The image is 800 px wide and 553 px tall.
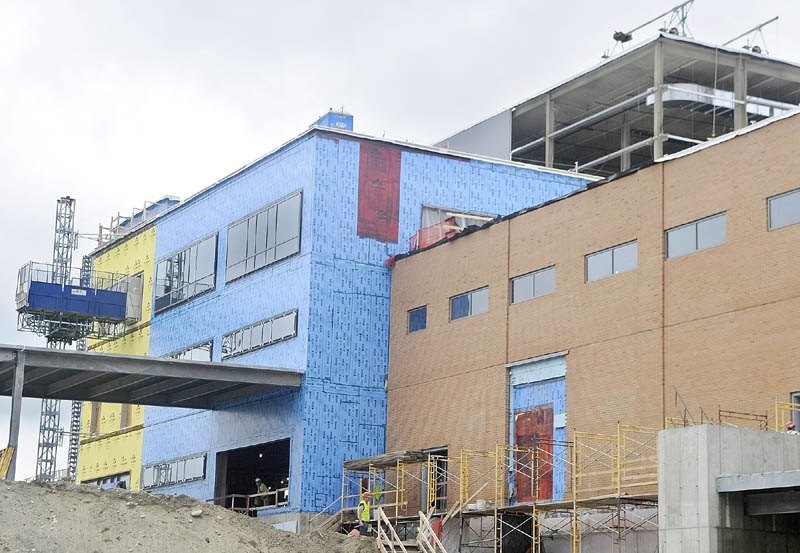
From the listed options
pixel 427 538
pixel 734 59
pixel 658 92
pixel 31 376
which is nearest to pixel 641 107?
pixel 658 92

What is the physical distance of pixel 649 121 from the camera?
66.6m

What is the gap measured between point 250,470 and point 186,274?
9032 mm

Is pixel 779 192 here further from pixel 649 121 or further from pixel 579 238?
pixel 649 121

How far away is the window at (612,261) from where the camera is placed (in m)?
37.8

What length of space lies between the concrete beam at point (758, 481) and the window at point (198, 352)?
31.4 m

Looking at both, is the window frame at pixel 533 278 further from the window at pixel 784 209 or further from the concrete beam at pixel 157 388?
the concrete beam at pixel 157 388

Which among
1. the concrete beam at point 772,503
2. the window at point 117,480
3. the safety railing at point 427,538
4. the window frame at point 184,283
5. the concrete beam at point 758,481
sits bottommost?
the safety railing at point 427,538

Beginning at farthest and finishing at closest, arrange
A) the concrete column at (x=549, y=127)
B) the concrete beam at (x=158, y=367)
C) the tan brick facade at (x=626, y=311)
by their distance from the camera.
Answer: the concrete column at (x=549, y=127) → the concrete beam at (x=158, y=367) → the tan brick facade at (x=626, y=311)

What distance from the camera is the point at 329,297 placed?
156 feet

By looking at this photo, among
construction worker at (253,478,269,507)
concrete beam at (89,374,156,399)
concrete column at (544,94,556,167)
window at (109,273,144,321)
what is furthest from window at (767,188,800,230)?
window at (109,273,144,321)

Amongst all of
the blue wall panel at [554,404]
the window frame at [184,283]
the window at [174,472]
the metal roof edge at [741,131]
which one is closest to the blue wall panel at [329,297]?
the window at [174,472]

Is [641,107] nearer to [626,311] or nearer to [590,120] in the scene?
[590,120]

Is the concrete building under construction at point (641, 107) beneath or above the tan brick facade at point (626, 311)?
above

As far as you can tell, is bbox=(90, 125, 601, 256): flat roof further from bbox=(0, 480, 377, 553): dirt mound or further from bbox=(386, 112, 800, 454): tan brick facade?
bbox=(0, 480, 377, 553): dirt mound
